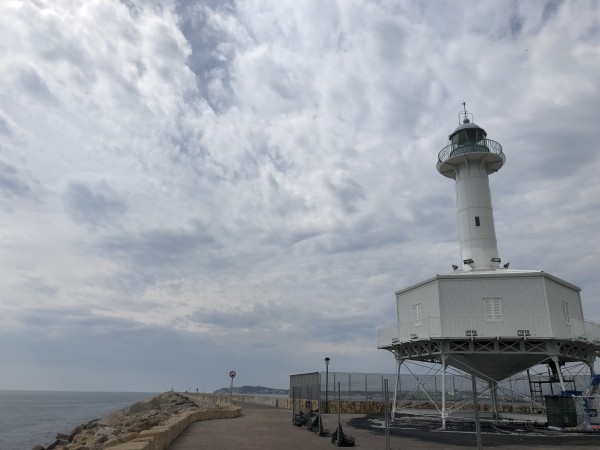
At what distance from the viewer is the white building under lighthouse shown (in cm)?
2925

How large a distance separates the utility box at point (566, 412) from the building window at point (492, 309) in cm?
527

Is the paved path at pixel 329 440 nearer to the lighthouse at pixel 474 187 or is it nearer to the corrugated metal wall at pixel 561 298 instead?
the corrugated metal wall at pixel 561 298

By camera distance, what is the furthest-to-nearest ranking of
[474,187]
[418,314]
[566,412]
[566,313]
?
1. [474,187]
2. [418,314]
3. [566,313]
4. [566,412]

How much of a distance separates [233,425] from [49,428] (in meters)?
53.5

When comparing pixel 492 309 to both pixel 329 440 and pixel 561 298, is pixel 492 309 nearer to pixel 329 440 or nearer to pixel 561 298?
pixel 561 298

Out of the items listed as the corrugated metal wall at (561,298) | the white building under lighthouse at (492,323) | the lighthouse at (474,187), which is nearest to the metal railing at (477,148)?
the lighthouse at (474,187)

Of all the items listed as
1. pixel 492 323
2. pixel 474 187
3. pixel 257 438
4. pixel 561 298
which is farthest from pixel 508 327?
pixel 257 438

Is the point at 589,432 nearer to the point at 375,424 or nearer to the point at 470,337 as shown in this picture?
the point at 470,337

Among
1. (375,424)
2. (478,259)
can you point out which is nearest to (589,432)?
(375,424)

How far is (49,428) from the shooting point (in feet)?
218

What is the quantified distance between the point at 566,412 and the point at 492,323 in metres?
5.95

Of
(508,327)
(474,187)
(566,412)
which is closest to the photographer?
(566,412)

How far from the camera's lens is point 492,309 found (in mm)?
29906

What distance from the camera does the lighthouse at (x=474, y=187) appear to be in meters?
35.9
